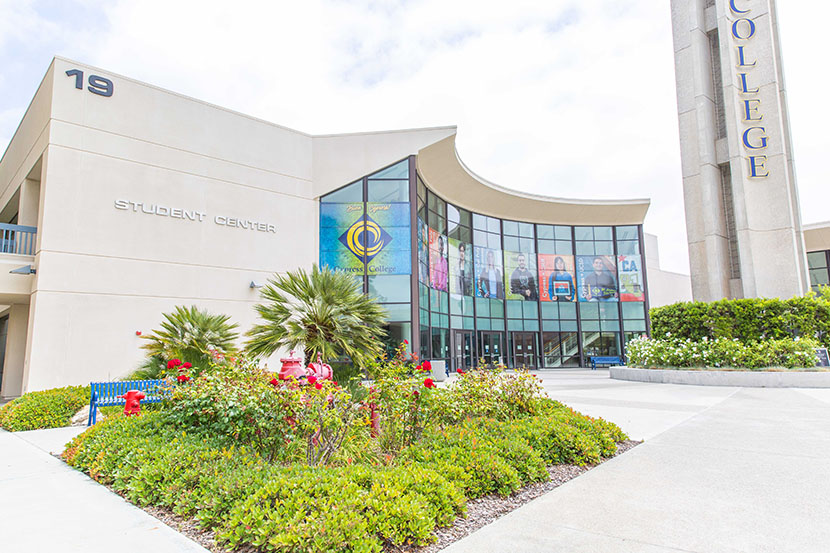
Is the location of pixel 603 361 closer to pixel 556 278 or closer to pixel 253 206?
pixel 556 278

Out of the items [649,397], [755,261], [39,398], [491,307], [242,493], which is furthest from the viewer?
[491,307]

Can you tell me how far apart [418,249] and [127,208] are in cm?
1018

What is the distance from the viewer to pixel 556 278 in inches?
1175

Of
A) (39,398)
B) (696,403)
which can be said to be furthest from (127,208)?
(696,403)

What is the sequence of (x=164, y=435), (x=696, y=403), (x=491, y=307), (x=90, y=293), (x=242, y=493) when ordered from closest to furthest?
(x=242, y=493)
(x=164, y=435)
(x=696, y=403)
(x=90, y=293)
(x=491, y=307)

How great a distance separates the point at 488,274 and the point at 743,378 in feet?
49.2

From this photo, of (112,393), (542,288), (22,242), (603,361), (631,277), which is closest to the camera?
(112,393)

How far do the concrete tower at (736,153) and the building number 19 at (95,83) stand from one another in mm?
19104

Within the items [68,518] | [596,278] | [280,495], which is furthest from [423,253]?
[280,495]

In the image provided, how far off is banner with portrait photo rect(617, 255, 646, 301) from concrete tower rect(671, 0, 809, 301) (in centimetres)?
1259

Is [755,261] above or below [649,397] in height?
above

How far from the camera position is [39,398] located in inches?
385

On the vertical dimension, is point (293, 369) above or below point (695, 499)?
above

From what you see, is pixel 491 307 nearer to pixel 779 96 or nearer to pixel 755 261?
pixel 755 261
